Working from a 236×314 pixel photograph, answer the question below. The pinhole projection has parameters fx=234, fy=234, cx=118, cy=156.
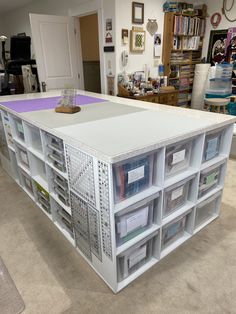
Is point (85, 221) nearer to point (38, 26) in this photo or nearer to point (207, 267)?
point (207, 267)

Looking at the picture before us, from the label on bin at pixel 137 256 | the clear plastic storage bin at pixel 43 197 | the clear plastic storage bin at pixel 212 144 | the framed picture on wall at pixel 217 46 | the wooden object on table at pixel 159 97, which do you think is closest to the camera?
the label on bin at pixel 137 256

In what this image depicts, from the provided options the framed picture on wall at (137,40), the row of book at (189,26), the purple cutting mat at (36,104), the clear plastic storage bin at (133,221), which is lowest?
the clear plastic storage bin at (133,221)

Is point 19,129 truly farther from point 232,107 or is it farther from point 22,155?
point 232,107

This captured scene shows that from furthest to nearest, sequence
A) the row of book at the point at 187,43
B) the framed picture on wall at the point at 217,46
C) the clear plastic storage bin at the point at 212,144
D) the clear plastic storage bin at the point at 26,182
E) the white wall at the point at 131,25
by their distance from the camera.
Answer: the framed picture on wall at the point at 217,46 → the row of book at the point at 187,43 → the white wall at the point at 131,25 → the clear plastic storage bin at the point at 26,182 → the clear plastic storage bin at the point at 212,144

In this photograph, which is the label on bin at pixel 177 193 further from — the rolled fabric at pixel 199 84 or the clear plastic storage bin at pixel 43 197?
the rolled fabric at pixel 199 84

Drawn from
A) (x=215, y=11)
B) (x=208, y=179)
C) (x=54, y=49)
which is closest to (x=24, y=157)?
(x=208, y=179)

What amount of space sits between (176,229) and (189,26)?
407cm

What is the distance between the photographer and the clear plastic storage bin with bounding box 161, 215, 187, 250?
5.28 feet

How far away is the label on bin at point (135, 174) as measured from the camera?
1.21 metres

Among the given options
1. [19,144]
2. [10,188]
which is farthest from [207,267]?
[10,188]

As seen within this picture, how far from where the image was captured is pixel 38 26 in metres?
3.71

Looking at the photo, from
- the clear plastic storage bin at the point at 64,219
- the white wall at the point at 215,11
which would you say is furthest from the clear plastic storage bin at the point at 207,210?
the white wall at the point at 215,11

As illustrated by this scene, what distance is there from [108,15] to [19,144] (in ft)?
8.23

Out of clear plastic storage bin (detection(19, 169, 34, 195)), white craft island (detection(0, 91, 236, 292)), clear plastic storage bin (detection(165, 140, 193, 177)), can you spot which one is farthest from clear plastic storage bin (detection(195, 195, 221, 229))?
clear plastic storage bin (detection(19, 169, 34, 195))
